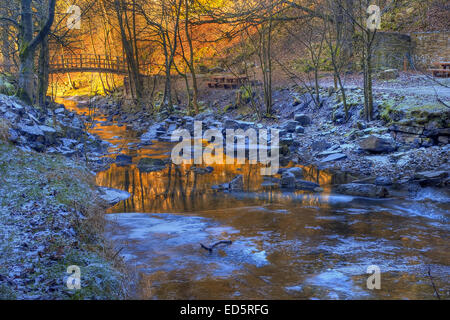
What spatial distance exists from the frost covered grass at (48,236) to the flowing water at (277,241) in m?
0.50

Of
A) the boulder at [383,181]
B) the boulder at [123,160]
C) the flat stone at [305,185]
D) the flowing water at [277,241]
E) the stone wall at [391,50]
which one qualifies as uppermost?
the stone wall at [391,50]

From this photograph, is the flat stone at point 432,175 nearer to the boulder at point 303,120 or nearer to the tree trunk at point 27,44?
the boulder at point 303,120

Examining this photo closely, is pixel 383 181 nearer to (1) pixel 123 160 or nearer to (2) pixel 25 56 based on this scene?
(1) pixel 123 160

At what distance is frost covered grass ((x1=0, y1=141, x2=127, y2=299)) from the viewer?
411cm

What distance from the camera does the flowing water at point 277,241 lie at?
4844 millimetres

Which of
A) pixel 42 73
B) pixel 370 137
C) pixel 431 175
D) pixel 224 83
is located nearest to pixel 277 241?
pixel 431 175

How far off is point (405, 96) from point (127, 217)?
991 cm

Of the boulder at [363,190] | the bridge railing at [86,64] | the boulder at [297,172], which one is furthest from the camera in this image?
the bridge railing at [86,64]

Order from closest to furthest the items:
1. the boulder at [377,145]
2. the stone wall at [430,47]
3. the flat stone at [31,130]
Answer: the flat stone at [31,130] → the boulder at [377,145] → the stone wall at [430,47]

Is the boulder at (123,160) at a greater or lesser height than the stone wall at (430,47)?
lesser

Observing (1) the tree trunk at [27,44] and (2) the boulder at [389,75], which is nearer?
(1) the tree trunk at [27,44]

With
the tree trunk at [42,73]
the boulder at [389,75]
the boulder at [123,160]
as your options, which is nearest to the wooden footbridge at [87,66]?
the tree trunk at [42,73]

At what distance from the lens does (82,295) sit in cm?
404

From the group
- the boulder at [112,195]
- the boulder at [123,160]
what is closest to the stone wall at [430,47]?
the boulder at [123,160]
